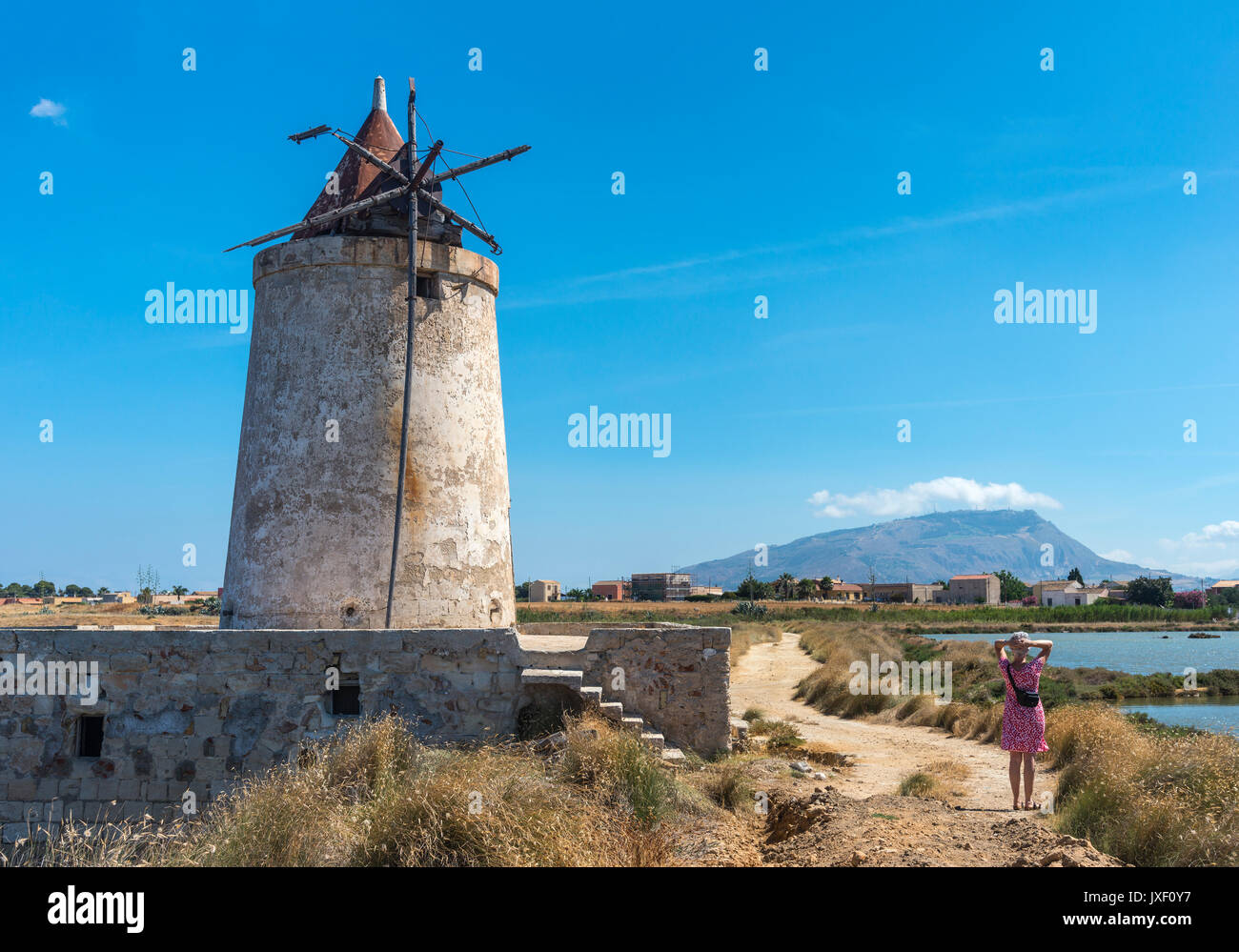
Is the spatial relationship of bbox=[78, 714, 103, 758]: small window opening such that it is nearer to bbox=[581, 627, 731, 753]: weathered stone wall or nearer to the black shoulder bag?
bbox=[581, 627, 731, 753]: weathered stone wall

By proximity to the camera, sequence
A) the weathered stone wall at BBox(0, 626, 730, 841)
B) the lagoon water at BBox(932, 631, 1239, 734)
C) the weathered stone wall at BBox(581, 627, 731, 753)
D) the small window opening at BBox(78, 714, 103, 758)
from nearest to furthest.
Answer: the weathered stone wall at BBox(0, 626, 730, 841), the small window opening at BBox(78, 714, 103, 758), the weathered stone wall at BBox(581, 627, 731, 753), the lagoon water at BBox(932, 631, 1239, 734)

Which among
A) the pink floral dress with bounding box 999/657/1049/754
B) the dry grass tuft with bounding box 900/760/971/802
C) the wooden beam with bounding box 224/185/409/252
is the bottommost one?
the dry grass tuft with bounding box 900/760/971/802

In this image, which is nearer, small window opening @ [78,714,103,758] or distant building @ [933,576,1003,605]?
small window opening @ [78,714,103,758]

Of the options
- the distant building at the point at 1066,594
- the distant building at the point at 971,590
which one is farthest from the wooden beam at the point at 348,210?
the distant building at the point at 971,590

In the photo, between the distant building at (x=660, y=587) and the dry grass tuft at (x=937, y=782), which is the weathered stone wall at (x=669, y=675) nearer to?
the dry grass tuft at (x=937, y=782)

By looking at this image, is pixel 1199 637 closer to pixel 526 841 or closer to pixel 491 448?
pixel 491 448

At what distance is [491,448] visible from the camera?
504 inches

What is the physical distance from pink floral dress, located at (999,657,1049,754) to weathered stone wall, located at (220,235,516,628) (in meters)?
6.45

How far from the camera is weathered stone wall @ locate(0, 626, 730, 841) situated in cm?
937

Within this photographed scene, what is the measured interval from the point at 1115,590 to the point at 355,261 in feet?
390

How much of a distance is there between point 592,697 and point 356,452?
14.6 ft

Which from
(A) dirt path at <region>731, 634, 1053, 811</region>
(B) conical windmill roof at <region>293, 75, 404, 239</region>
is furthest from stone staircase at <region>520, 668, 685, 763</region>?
(B) conical windmill roof at <region>293, 75, 404, 239</region>

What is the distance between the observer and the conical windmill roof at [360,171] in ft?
42.4

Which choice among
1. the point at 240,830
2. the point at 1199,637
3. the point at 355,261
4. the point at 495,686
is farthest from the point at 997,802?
the point at 1199,637
